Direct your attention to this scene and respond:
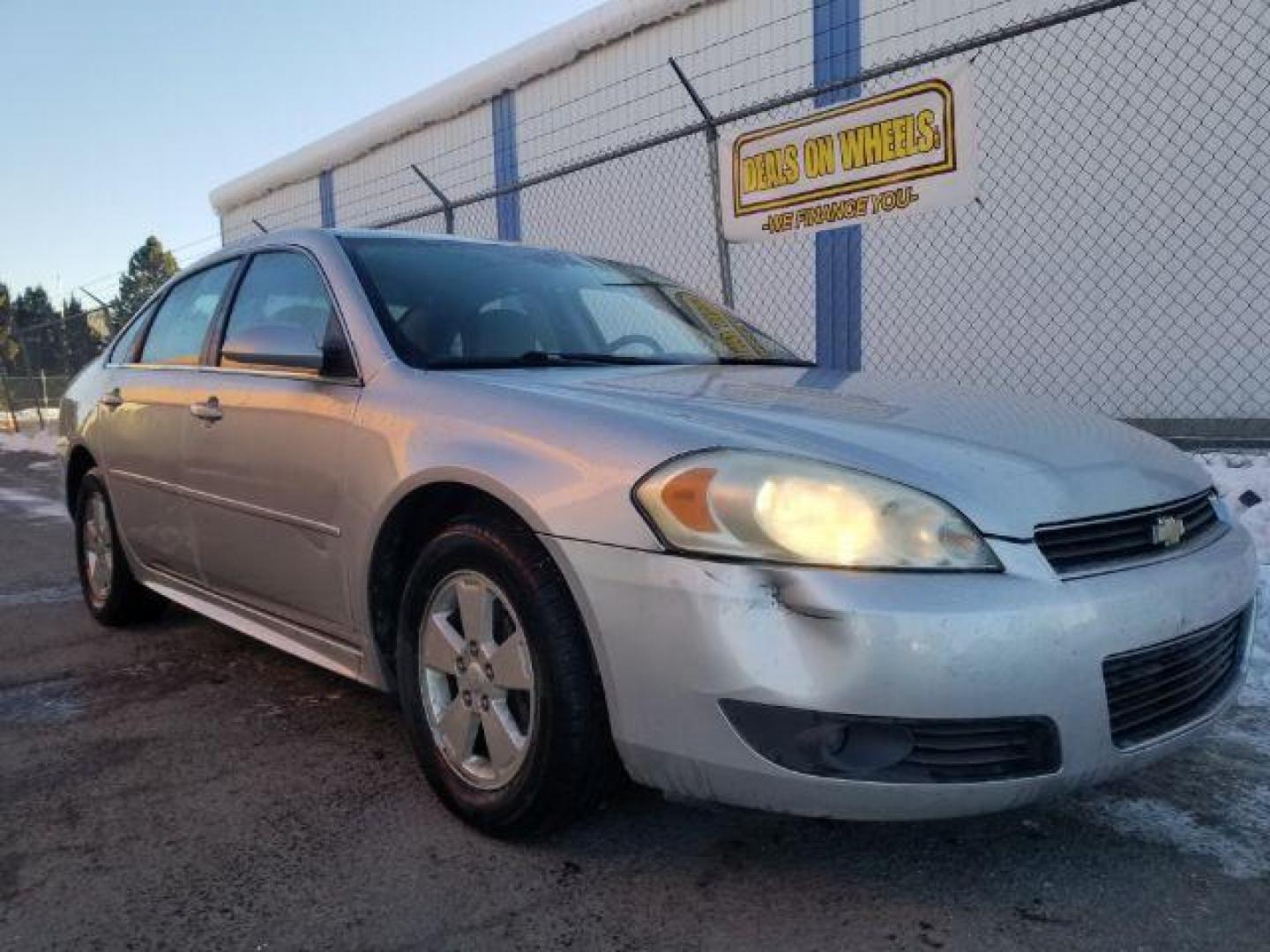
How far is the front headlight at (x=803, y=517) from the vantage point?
1931 millimetres

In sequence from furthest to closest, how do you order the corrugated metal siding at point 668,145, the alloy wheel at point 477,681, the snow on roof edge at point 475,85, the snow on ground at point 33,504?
the snow on roof edge at point 475,85
the corrugated metal siding at point 668,145
the snow on ground at point 33,504
the alloy wheel at point 477,681

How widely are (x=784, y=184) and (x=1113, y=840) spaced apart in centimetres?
410

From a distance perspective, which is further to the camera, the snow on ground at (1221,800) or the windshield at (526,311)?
the windshield at (526,311)

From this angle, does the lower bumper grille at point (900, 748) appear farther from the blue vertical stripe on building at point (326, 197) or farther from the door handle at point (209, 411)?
the blue vertical stripe on building at point (326, 197)

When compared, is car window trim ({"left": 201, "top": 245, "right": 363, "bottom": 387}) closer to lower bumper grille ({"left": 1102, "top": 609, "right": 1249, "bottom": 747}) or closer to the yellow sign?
lower bumper grille ({"left": 1102, "top": 609, "right": 1249, "bottom": 747})

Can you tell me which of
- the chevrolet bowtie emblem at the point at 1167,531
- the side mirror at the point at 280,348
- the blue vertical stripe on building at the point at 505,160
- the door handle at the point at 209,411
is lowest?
the chevrolet bowtie emblem at the point at 1167,531

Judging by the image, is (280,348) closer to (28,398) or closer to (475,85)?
(475,85)

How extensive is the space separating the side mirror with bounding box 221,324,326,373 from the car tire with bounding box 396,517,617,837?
753mm

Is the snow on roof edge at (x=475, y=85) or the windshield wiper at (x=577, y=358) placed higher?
the snow on roof edge at (x=475, y=85)

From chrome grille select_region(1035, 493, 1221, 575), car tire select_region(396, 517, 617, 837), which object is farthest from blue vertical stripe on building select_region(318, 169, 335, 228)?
chrome grille select_region(1035, 493, 1221, 575)

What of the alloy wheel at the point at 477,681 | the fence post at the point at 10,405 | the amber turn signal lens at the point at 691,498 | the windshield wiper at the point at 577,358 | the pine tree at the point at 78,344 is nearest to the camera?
the amber turn signal lens at the point at 691,498

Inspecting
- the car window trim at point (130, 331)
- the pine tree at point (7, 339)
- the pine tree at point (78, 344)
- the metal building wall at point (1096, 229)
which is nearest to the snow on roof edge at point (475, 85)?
the metal building wall at point (1096, 229)

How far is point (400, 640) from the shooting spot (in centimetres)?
260

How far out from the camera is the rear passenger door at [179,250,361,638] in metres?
2.85
